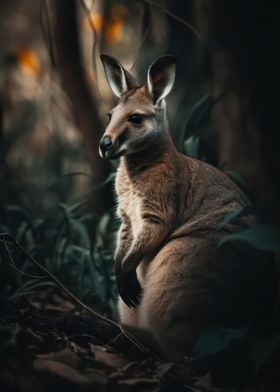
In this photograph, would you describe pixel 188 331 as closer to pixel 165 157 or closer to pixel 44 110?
pixel 165 157

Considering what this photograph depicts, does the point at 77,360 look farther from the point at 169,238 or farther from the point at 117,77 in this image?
the point at 117,77

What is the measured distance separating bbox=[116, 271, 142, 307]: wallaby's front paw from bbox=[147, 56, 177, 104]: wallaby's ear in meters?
1.25

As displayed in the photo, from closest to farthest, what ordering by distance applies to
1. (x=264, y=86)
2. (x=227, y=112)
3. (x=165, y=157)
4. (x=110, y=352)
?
(x=264, y=86) < (x=110, y=352) < (x=165, y=157) < (x=227, y=112)

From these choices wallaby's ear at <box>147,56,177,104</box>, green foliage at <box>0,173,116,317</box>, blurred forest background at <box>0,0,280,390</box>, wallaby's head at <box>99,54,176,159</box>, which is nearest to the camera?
blurred forest background at <box>0,0,280,390</box>

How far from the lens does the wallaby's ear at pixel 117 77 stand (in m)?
4.86

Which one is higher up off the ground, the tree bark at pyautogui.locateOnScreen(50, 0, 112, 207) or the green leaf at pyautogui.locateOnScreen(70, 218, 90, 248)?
the tree bark at pyautogui.locateOnScreen(50, 0, 112, 207)

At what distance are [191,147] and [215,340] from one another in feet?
8.07

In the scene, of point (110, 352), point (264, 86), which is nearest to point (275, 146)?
point (264, 86)

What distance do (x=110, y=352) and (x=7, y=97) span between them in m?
8.71

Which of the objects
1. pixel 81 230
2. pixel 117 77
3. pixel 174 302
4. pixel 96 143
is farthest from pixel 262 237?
pixel 96 143

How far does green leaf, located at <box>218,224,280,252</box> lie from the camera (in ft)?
12.0

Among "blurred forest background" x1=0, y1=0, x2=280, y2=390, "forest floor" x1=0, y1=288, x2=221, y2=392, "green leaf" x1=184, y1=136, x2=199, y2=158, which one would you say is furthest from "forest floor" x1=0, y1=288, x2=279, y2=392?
"green leaf" x1=184, y1=136, x2=199, y2=158

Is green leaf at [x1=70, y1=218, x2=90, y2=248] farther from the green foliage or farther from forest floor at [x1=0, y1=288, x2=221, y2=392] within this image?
forest floor at [x1=0, y1=288, x2=221, y2=392]

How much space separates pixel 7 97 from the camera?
12359 mm
